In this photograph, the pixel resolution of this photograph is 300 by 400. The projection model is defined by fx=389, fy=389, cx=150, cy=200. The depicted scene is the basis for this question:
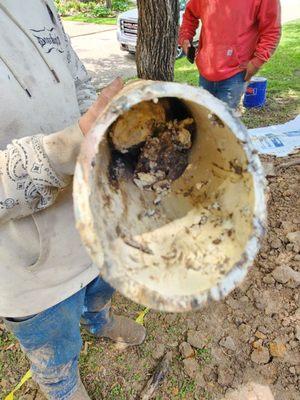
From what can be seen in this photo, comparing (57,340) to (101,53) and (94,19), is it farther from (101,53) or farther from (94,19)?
(94,19)

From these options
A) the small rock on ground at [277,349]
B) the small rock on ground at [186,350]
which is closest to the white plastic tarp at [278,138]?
the small rock on ground at [277,349]

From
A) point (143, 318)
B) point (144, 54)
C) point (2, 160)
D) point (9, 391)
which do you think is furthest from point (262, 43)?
point (9, 391)

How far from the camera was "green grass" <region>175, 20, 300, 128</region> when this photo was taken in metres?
4.74

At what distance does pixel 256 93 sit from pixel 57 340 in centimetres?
416

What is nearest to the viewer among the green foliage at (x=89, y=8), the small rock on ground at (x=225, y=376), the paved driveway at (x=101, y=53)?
the small rock on ground at (x=225, y=376)

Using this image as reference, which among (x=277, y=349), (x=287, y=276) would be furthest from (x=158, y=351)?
(x=287, y=276)

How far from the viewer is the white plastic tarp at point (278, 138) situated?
388cm

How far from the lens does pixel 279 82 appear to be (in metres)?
5.84

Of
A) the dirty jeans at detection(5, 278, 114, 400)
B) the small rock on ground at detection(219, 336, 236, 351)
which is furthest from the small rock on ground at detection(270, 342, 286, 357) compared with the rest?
the dirty jeans at detection(5, 278, 114, 400)

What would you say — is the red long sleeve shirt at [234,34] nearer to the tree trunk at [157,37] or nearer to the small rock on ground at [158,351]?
the tree trunk at [157,37]

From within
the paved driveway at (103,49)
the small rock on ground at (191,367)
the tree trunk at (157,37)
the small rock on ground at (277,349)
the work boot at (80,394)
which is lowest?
the paved driveway at (103,49)

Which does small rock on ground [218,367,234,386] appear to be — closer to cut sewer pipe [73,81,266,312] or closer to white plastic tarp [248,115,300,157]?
cut sewer pipe [73,81,266,312]

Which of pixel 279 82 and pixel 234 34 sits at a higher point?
pixel 234 34

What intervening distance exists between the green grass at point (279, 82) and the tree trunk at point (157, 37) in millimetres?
1781
